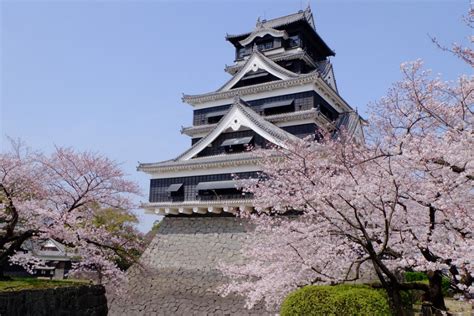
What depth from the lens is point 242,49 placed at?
22422mm

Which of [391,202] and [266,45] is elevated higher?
[266,45]

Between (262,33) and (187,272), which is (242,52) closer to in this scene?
(262,33)

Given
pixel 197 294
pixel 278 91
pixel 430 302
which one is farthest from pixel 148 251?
pixel 430 302

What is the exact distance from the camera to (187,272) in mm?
14297

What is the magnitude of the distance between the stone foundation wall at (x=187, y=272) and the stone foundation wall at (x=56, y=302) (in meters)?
2.58

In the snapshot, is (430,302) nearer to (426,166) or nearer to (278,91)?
(426,166)

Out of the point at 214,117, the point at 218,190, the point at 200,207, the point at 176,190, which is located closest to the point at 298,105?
the point at 214,117

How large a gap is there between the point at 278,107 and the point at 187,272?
8.27 metres

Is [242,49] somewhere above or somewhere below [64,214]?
above

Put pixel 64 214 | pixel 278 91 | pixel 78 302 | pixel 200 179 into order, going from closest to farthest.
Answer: pixel 64 214 < pixel 78 302 < pixel 200 179 < pixel 278 91

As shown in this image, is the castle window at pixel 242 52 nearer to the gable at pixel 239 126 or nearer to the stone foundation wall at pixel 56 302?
the gable at pixel 239 126

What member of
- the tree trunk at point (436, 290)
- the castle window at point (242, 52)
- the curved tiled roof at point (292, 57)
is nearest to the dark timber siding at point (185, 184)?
the curved tiled roof at point (292, 57)

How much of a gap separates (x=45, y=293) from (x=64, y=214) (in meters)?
1.79

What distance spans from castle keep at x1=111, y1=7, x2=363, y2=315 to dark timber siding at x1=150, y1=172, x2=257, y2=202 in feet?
0.13
